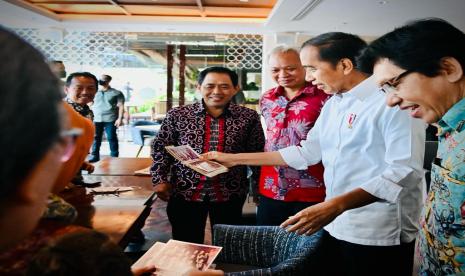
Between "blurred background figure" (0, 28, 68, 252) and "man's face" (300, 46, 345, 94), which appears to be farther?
"man's face" (300, 46, 345, 94)

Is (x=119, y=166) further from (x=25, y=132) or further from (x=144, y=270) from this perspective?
(x=25, y=132)

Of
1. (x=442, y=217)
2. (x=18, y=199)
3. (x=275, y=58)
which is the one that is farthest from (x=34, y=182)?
(x=275, y=58)

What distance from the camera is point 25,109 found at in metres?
0.32

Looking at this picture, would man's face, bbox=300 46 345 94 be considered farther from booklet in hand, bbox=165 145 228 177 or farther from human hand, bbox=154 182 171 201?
human hand, bbox=154 182 171 201

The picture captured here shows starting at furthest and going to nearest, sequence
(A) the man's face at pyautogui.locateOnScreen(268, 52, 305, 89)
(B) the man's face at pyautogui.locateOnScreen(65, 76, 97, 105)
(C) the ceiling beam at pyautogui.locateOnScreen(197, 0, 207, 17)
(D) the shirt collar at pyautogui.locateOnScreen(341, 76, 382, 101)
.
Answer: (C) the ceiling beam at pyautogui.locateOnScreen(197, 0, 207, 17) → (B) the man's face at pyautogui.locateOnScreen(65, 76, 97, 105) → (A) the man's face at pyautogui.locateOnScreen(268, 52, 305, 89) → (D) the shirt collar at pyautogui.locateOnScreen(341, 76, 382, 101)

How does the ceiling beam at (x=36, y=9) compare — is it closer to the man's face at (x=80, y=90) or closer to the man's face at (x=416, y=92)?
the man's face at (x=80, y=90)

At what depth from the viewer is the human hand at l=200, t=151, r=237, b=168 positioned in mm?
1958

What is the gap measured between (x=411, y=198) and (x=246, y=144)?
1.07 meters

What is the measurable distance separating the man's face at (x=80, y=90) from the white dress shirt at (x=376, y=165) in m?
2.74

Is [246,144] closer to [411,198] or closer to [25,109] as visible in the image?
[411,198]

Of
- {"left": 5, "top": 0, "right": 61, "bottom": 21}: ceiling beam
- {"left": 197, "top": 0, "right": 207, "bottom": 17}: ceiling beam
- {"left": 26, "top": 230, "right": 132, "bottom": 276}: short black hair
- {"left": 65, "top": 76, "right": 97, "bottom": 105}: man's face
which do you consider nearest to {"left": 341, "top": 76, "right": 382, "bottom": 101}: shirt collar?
{"left": 26, "top": 230, "right": 132, "bottom": 276}: short black hair

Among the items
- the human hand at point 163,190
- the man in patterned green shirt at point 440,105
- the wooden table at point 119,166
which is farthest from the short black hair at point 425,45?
the wooden table at point 119,166

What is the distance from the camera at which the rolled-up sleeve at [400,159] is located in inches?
46.1

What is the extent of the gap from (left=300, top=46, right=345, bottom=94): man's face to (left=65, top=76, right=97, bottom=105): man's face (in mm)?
2546
